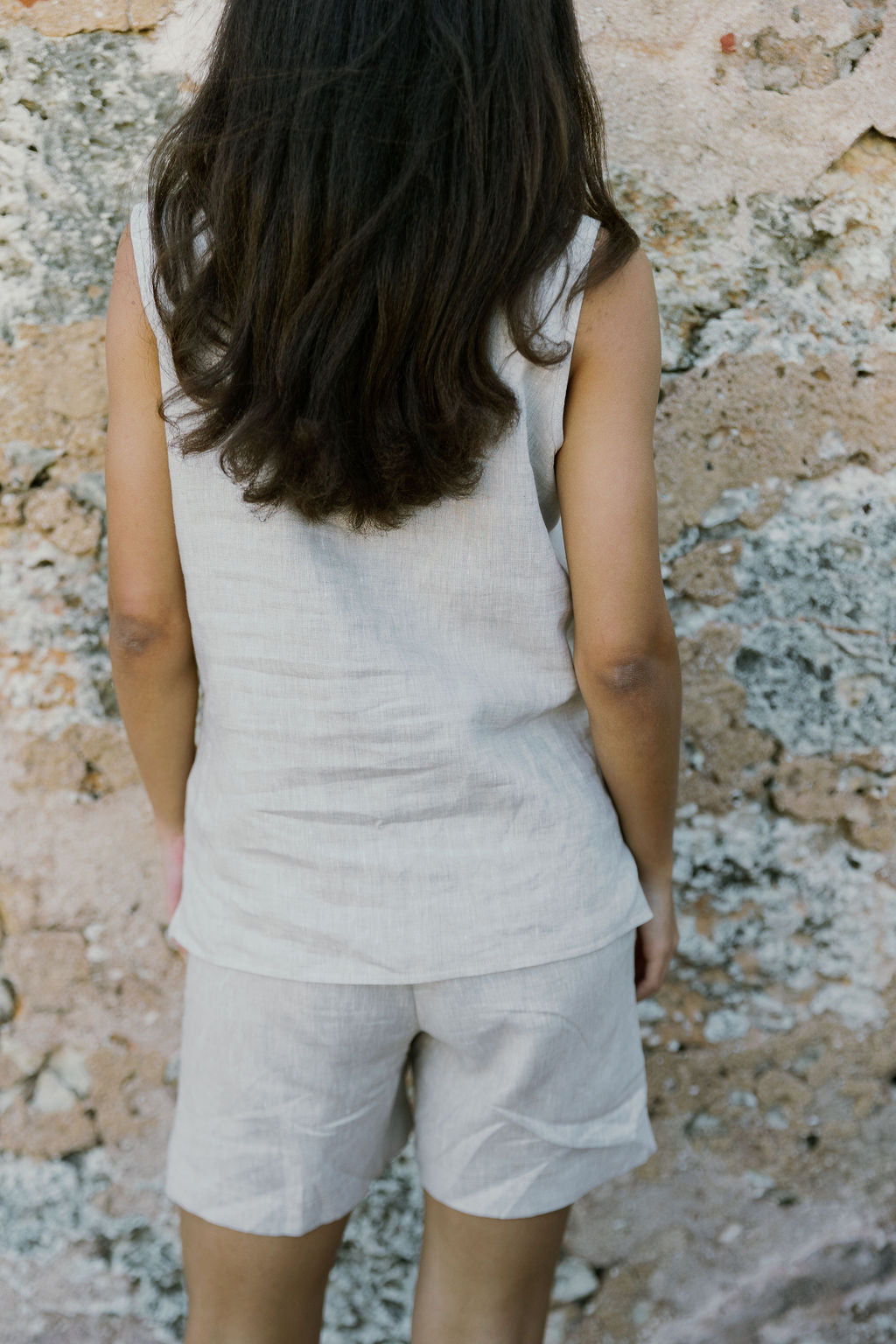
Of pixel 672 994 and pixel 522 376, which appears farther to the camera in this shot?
pixel 672 994

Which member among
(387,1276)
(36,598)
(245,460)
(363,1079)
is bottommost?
(387,1276)

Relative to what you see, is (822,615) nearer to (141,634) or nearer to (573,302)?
(573,302)

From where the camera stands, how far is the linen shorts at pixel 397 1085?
0.98 meters

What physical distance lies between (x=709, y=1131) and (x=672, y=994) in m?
0.23

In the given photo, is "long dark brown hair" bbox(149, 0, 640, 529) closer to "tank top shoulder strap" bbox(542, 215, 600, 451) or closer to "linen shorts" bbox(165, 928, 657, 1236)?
"tank top shoulder strap" bbox(542, 215, 600, 451)

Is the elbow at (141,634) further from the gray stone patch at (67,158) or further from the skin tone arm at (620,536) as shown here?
the gray stone patch at (67,158)

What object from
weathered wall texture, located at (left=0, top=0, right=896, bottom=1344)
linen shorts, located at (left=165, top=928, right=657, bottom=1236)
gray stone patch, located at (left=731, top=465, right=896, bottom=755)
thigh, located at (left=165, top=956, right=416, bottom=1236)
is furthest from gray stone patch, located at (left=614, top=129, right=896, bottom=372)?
thigh, located at (left=165, top=956, right=416, bottom=1236)

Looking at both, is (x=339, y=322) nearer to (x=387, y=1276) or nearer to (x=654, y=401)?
(x=654, y=401)

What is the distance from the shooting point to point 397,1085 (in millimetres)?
1117

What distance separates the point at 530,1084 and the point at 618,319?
0.73 m

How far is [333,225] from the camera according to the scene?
2.70 ft

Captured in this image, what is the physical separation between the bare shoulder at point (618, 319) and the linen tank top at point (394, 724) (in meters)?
0.04

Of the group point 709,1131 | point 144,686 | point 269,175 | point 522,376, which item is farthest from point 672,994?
point 269,175

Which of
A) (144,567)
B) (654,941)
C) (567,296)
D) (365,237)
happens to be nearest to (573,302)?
(567,296)
